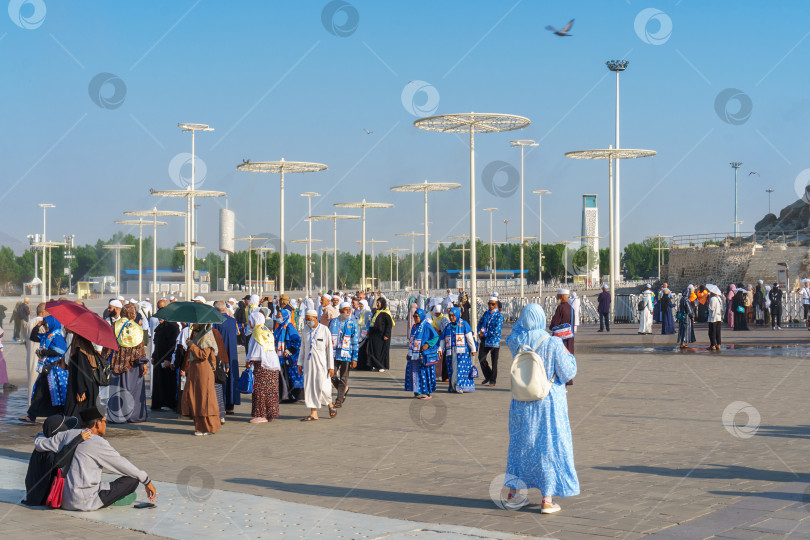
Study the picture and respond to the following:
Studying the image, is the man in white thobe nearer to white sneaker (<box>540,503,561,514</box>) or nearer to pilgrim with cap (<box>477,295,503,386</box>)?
pilgrim with cap (<box>477,295,503,386</box>)

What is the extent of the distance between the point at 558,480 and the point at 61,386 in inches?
284

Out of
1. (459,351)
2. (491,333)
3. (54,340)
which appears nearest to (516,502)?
(54,340)

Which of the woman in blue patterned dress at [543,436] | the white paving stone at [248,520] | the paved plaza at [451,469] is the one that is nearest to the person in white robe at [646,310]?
the paved plaza at [451,469]

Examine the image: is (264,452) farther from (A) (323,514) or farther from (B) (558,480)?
(B) (558,480)

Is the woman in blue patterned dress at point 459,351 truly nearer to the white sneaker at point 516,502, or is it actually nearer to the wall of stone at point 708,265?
the white sneaker at point 516,502

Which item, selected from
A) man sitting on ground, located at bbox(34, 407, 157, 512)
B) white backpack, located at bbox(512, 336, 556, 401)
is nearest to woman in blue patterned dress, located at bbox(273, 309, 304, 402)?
man sitting on ground, located at bbox(34, 407, 157, 512)

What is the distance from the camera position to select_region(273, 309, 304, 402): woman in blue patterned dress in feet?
42.5

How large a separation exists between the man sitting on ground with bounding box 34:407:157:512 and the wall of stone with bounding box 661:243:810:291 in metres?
45.2

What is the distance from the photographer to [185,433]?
11.0 metres

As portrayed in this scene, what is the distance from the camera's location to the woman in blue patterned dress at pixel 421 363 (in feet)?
45.4

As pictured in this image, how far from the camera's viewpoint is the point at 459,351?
48.0 ft

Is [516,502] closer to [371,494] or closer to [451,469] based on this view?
[371,494]

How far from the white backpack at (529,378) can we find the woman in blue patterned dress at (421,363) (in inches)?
278

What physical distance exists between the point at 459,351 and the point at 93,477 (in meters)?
8.40
